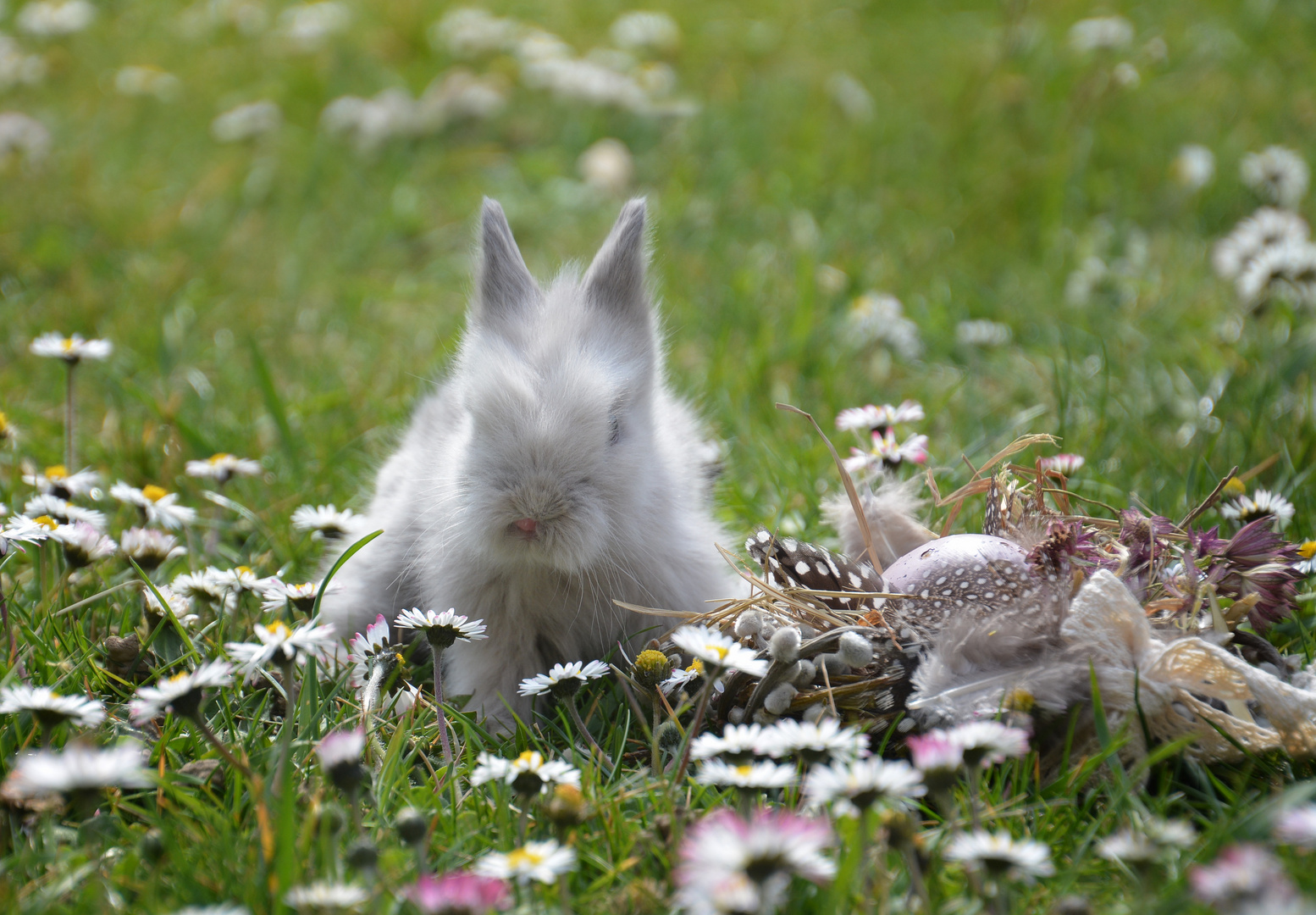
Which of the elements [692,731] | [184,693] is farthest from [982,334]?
[184,693]

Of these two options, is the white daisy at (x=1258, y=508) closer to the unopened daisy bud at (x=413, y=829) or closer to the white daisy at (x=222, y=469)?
the unopened daisy bud at (x=413, y=829)

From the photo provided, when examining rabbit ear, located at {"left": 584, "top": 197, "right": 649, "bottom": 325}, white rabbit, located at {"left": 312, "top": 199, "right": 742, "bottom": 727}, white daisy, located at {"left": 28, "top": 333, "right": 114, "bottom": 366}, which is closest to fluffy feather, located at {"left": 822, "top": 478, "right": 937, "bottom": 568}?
white rabbit, located at {"left": 312, "top": 199, "right": 742, "bottom": 727}

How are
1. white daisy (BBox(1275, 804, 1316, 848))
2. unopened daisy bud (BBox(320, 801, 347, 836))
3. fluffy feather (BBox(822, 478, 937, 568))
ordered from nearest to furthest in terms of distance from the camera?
1. white daisy (BBox(1275, 804, 1316, 848))
2. unopened daisy bud (BBox(320, 801, 347, 836))
3. fluffy feather (BBox(822, 478, 937, 568))

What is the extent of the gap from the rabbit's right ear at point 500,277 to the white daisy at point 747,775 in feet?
4.95

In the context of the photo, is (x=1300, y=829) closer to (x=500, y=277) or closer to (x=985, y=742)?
(x=985, y=742)

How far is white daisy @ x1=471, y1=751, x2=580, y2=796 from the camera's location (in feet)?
5.88

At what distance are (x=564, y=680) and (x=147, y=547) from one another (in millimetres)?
1181

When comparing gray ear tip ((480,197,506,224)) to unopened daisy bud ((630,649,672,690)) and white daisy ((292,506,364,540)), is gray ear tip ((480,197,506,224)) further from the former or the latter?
unopened daisy bud ((630,649,672,690))

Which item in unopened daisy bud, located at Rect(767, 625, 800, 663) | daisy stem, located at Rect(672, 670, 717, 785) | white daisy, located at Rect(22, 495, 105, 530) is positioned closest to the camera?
daisy stem, located at Rect(672, 670, 717, 785)

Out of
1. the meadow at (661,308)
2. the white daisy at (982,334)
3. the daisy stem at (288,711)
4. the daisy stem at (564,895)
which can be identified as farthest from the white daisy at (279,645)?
the white daisy at (982,334)

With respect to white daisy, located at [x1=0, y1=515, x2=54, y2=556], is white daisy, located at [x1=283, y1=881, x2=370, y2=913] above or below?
below

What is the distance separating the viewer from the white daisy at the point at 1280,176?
5324 mm

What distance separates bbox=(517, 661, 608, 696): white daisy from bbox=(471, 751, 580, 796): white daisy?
0.87 feet

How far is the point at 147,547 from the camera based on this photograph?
2578mm
